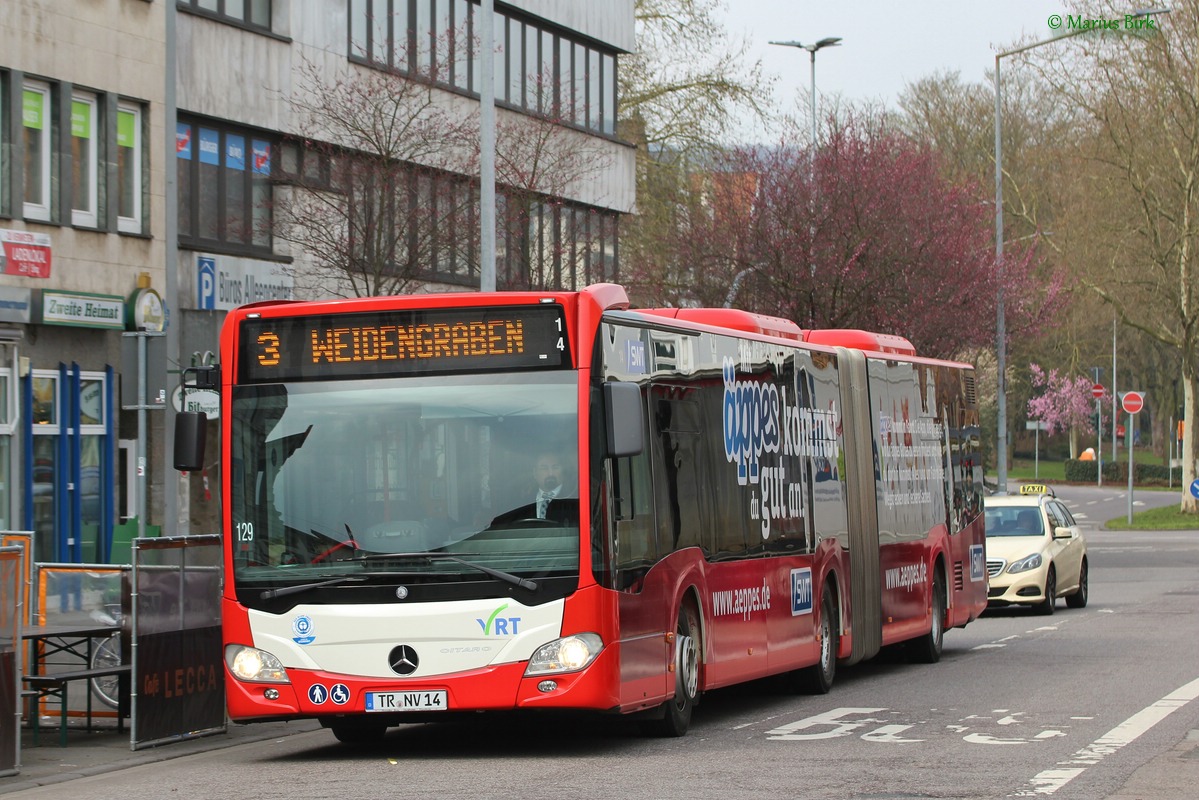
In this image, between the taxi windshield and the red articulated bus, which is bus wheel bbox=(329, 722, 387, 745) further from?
the taxi windshield

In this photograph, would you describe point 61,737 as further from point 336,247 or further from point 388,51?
point 388,51

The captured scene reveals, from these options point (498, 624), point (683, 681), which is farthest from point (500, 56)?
point (498, 624)

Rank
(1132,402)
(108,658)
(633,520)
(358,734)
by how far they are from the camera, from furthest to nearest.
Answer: (1132,402) < (108,658) < (358,734) < (633,520)

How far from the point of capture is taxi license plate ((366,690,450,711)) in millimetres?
11953

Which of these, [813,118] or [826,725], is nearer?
[826,725]

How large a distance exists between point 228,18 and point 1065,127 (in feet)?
110

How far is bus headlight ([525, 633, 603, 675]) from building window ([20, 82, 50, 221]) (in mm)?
16150

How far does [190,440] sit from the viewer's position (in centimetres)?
1217

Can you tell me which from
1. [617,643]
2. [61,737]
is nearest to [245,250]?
[61,737]

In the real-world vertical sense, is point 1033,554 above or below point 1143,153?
below

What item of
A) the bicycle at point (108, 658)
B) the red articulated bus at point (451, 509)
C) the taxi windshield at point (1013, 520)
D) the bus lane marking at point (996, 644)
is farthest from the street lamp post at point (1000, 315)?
the bicycle at point (108, 658)

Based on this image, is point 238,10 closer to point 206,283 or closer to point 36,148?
point 206,283

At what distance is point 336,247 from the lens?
89.0 feet
